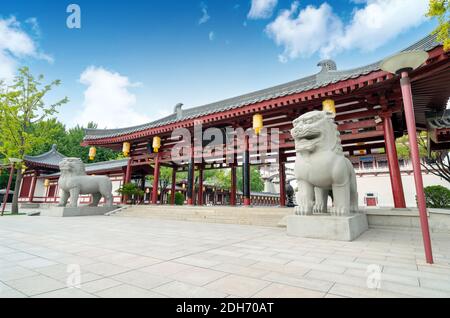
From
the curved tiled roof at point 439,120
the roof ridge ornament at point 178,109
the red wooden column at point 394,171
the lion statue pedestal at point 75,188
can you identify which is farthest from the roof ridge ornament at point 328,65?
the lion statue pedestal at point 75,188

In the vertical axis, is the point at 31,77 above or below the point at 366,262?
above

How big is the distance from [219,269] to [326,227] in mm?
2807

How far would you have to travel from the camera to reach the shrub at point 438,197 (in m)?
8.05

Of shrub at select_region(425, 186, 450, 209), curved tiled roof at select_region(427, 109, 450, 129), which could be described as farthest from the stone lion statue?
shrub at select_region(425, 186, 450, 209)

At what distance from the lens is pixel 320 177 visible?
456 centimetres

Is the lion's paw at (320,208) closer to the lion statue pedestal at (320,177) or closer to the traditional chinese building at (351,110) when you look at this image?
the lion statue pedestal at (320,177)

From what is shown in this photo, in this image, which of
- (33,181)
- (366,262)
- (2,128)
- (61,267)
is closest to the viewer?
(61,267)

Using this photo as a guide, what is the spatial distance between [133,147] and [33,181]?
15.0 meters

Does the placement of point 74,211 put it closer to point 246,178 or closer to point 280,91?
point 246,178

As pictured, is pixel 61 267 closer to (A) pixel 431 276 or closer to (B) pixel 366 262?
(B) pixel 366 262

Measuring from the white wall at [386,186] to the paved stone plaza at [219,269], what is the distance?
19.7 m

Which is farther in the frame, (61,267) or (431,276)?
(61,267)
